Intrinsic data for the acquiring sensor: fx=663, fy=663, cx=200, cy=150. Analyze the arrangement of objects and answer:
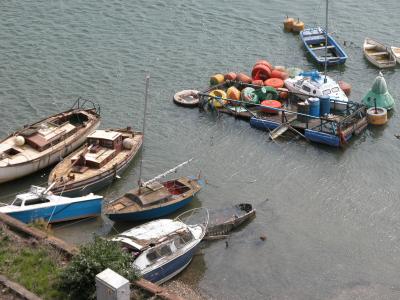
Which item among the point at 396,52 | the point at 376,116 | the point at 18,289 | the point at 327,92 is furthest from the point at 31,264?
the point at 396,52

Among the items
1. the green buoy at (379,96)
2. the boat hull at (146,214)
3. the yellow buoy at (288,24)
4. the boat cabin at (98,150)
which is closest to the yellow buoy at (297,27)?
the yellow buoy at (288,24)

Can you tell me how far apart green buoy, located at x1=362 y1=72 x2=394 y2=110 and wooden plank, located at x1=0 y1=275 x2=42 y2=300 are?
103ft

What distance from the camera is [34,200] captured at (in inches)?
1430

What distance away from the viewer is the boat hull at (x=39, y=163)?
3956 cm

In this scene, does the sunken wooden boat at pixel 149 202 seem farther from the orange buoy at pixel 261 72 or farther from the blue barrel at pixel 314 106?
the orange buoy at pixel 261 72

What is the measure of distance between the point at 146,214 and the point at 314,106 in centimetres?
1734

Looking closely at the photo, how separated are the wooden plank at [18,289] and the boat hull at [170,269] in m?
6.16

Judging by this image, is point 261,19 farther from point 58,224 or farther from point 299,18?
point 58,224

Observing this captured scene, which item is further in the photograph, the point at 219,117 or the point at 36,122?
the point at 219,117

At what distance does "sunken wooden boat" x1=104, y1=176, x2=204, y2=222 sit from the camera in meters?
36.3

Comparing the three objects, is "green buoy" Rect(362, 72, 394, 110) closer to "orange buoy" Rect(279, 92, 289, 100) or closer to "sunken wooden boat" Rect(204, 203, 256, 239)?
"orange buoy" Rect(279, 92, 289, 100)

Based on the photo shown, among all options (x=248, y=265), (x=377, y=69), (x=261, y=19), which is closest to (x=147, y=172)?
(x=248, y=265)

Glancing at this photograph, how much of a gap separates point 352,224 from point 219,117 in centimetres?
1500

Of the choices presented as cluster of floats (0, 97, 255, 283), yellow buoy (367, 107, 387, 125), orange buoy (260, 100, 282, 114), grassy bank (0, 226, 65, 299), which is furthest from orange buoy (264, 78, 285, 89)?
grassy bank (0, 226, 65, 299)
